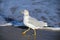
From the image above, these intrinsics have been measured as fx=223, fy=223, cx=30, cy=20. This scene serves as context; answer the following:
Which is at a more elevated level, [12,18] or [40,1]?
[40,1]

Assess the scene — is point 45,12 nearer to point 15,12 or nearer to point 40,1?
point 40,1

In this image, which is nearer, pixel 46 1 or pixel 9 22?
pixel 9 22

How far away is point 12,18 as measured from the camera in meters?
8.25

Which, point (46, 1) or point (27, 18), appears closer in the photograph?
point (27, 18)

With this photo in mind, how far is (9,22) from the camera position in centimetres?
780

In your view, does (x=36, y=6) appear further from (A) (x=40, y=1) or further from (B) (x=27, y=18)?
(B) (x=27, y=18)

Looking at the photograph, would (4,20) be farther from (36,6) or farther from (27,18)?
(27,18)

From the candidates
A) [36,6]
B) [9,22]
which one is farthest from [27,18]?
[36,6]

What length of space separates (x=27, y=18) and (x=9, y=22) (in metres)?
3.66

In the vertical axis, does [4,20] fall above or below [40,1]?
below

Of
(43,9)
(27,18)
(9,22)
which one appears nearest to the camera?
(27,18)

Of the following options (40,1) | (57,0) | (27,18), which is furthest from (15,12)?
(27,18)

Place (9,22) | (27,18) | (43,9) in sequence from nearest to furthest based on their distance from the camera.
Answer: (27,18)
(9,22)
(43,9)

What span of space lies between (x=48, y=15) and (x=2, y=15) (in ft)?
5.66
